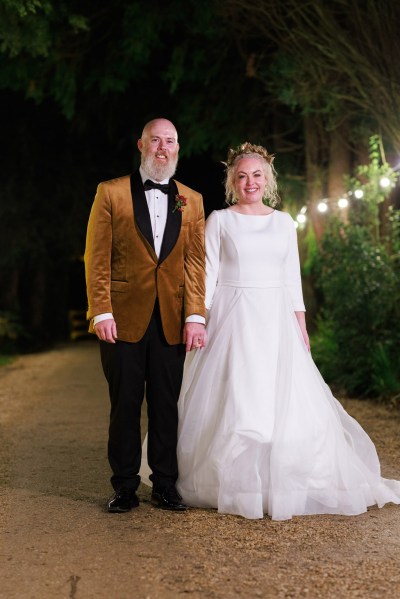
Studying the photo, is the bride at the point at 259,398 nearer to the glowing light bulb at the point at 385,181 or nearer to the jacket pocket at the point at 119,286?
the jacket pocket at the point at 119,286

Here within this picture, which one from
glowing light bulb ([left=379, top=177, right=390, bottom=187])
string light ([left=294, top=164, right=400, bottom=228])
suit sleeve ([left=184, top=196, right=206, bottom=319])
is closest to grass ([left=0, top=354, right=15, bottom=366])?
string light ([left=294, top=164, right=400, bottom=228])

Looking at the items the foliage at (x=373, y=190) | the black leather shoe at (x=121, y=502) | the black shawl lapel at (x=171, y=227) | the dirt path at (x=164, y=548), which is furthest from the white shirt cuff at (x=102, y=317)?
the foliage at (x=373, y=190)

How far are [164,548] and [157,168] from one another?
2127mm

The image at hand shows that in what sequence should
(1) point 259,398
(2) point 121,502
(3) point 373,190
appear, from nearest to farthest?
(2) point 121,502 → (1) point 259,398 → (3) point 373,190

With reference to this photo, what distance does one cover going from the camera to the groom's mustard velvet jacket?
5.35 metres

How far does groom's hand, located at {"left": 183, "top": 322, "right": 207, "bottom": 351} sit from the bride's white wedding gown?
224 mm

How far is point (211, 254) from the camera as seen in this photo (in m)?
5.76

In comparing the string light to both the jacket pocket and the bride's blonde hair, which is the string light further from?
the jacket pocket

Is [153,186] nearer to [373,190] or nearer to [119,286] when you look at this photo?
[119,286]

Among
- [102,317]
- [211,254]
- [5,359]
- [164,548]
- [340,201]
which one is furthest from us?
[5,359]

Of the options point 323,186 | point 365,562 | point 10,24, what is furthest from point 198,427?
point 323,186

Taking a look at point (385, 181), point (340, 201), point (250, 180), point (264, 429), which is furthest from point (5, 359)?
point (264, 429)

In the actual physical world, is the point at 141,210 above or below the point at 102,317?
above

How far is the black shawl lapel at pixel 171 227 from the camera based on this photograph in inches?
213
